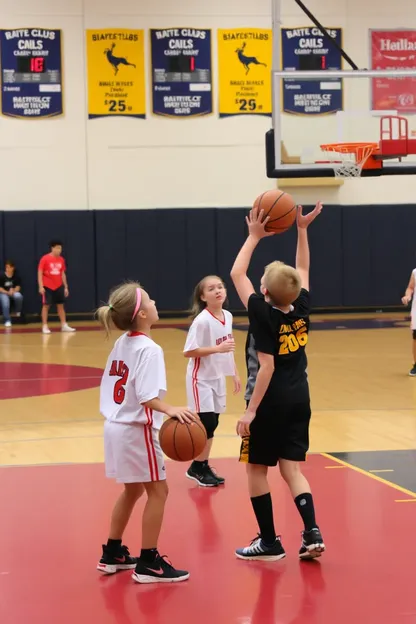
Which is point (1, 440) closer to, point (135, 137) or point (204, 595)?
point (204, 595)

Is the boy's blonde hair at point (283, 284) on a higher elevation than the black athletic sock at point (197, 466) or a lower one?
higher

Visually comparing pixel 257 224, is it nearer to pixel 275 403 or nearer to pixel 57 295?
pixel 275 403

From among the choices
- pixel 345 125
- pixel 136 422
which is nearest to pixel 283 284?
pixel 136 422

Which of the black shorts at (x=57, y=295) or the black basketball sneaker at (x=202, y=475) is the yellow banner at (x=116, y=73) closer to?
the black shorts at (x=57, y=295)

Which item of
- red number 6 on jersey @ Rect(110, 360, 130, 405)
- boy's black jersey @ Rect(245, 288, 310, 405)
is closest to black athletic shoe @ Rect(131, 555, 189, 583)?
red number 6 on jersey @ Rect(110, 360, 130, 405)

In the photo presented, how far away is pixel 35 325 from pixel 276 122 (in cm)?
941

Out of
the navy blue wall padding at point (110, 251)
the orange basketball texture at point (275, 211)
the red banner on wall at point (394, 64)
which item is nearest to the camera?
the orange basketball texture at point (275, 211)

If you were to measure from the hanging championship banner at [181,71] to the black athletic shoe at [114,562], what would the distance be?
55.0ft

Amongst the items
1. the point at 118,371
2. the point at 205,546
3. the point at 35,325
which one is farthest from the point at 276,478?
the point at 35,325

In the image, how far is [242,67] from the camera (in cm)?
2095

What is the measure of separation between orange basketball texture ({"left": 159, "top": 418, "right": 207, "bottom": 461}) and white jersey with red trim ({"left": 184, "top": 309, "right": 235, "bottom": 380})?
1.98m

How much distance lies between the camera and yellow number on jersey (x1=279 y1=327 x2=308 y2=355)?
16.7 feet

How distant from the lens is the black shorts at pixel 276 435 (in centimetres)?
507

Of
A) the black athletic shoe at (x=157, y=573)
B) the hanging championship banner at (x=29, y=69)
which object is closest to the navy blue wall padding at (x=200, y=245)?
the hanging championship banner at (x=29, y=69)
